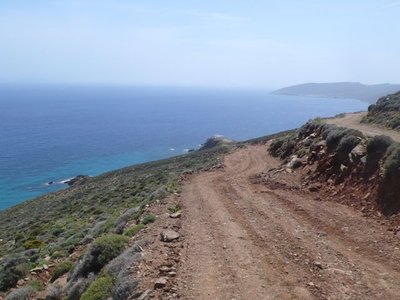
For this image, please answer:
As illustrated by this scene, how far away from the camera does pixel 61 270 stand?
51.3 ft

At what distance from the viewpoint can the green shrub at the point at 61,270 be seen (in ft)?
50.9

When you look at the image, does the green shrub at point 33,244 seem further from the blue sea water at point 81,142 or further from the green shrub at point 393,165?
the blue sea water at point 81,142

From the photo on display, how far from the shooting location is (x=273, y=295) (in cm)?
918

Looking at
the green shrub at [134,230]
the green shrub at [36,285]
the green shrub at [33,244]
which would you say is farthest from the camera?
the green shrub at [33,244]

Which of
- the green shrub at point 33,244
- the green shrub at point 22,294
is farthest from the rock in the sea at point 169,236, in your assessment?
the green shrub at point 33,244

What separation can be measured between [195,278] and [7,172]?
3259 inches

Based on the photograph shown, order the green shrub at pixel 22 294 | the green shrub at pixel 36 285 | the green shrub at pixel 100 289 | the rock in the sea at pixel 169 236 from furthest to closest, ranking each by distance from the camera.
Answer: the green shrub at pixel 36 285
the green shrub at pixel 22 294
the rock in the sea at pixel 169 236
the green shrub at pixel 100 289

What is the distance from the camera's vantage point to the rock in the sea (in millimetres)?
13086

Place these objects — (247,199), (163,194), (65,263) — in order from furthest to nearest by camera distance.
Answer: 1. (163,194)
2. (247,199)
3. (65,263)

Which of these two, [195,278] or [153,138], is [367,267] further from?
[153,138]

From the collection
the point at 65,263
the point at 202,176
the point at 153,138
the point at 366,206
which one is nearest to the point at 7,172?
the point at 153,138

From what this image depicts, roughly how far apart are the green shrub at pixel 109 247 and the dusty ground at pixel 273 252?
1.09 meters

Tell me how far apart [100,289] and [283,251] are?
4.96m

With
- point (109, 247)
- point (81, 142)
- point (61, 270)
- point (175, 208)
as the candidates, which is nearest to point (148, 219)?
point (175, 208)
